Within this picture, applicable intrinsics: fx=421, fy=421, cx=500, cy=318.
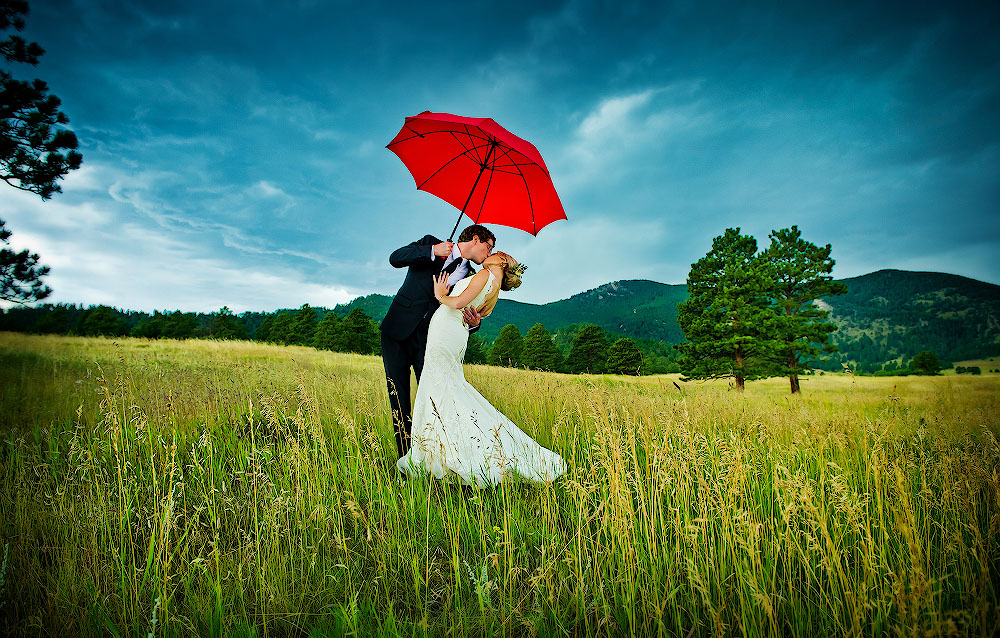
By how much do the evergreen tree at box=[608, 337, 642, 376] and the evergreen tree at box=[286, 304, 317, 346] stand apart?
141ft

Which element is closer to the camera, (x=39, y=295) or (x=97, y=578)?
(x=97, y=578)

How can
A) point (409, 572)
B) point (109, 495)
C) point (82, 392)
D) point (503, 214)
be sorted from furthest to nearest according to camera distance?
1. point (82, 392)
2. point (503, 214)
3. point (109, 495)
4. point (409, 572)

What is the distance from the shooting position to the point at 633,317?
194 meters

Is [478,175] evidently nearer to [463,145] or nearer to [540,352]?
[463,145]

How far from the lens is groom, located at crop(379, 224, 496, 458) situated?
4.76 m

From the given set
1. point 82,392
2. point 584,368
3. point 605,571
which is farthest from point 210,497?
point 584,368

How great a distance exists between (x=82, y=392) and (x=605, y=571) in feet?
29.3

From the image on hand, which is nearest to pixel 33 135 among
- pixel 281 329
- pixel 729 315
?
pixel 729 315

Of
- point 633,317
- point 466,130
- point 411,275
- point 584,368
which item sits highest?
point 633,317

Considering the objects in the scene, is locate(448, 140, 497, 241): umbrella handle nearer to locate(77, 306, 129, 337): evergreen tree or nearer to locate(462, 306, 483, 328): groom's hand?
locate(462, 306, 483, 328): groom's hand

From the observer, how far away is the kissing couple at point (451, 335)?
4414mm

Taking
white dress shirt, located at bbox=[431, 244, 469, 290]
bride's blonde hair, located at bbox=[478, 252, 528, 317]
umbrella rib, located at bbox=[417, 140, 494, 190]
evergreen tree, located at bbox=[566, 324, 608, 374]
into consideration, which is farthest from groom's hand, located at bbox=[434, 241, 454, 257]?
evergreen tree, located at bbox=[566, 324, 608, 374]

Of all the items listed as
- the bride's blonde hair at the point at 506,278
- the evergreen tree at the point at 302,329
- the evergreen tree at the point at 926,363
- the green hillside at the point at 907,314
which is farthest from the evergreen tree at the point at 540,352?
the green hillside at the point at 907,314

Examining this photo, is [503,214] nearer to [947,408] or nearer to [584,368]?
[947,408]
